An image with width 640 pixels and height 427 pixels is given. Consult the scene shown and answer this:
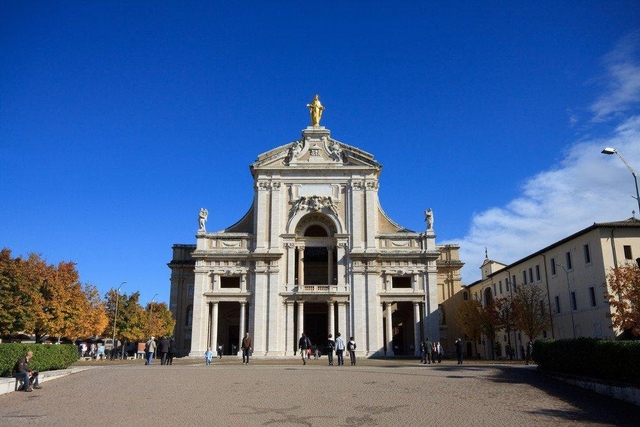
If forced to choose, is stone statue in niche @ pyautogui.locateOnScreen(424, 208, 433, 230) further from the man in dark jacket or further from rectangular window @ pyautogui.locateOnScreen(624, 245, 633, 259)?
the man in dark jacket

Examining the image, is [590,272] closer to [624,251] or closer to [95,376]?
[624,251]

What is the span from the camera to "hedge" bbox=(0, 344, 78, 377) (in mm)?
20109

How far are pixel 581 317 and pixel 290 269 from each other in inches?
1009

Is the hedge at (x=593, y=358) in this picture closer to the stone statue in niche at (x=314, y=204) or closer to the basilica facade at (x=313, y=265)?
the basilica facade at (x=313, y=265)

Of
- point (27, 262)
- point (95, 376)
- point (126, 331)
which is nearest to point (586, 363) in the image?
point (95, 376)

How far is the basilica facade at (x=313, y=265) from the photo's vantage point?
1956 inches

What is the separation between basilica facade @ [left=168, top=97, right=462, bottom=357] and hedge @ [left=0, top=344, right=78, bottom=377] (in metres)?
23.0

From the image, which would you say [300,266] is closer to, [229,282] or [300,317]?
[300,317]

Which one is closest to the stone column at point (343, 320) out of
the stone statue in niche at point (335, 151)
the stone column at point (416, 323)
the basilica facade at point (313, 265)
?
the basilica facade at point (313, 265)

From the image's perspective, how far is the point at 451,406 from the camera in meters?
15.9

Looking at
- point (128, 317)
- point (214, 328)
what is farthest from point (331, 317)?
point (128, 317)

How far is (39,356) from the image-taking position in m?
22.8

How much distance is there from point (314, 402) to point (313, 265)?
39.0 m

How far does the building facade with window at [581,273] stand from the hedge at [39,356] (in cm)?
3442
